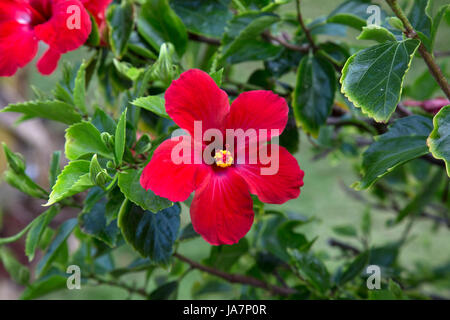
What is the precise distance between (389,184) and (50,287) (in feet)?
2.29

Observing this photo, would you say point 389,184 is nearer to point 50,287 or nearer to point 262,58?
point 262,58

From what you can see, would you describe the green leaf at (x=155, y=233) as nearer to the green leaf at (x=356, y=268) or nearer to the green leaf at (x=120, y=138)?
the green leaf at (x=120, y=138)

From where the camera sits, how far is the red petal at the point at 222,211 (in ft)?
1.08

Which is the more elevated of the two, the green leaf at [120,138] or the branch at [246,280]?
the green leaf at [120,138]

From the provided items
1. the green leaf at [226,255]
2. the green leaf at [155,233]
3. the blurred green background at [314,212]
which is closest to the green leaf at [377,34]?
the green leaf at [155,233]

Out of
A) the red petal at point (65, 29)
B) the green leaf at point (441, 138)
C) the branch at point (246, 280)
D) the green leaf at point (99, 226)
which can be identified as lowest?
the branch at point (246, 280)

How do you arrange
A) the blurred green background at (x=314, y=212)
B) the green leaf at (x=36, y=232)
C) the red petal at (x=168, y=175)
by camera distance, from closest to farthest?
the red petal at (x=168, y=175) → the green leaf at (x=36, y=232) → the blurred green background at (x=314, y=212)

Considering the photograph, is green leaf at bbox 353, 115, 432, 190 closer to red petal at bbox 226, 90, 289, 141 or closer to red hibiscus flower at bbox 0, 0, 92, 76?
red petal at bbox 226, 90, 289, 141

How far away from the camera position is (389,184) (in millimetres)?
955

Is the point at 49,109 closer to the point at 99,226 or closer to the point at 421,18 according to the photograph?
the point at 99,226

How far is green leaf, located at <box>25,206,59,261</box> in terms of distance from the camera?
0.41 metres

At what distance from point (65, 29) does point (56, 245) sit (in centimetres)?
23

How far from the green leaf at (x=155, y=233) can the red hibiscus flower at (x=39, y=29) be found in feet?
0.51
